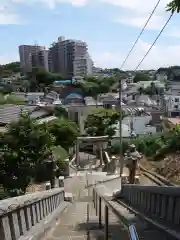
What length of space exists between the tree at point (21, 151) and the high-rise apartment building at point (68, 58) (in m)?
103

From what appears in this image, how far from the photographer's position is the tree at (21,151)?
15.1 metres

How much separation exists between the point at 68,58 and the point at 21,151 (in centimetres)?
10612

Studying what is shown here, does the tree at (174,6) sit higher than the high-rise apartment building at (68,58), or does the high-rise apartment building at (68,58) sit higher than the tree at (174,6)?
the high-rise apartment building at (68,58)

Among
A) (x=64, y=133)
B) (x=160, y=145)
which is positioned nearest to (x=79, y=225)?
(x=160, y=145)

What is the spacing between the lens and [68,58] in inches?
4658

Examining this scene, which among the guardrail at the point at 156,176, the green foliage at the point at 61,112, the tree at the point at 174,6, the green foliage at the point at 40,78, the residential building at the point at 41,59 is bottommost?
the guardrail at the point at 156,176

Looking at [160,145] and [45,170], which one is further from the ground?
[160,145]

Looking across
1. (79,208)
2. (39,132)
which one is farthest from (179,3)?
(39,132)

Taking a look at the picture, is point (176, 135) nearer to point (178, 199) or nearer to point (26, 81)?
point (178, 199)

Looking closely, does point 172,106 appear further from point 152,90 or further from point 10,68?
→ point 10,68

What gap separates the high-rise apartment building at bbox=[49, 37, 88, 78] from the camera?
118 metres

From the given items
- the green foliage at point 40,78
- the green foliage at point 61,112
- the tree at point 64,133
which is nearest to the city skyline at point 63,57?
the green foliage at point 40,78

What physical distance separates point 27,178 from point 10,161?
4.06 ft

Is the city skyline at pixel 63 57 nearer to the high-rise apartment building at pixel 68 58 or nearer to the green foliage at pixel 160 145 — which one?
the high-rise apartment building at pixel 68 58
